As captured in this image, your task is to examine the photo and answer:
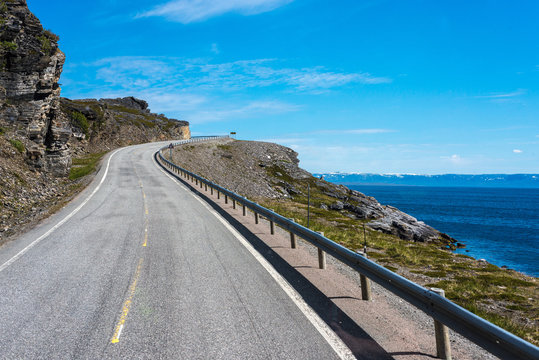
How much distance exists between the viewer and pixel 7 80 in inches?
1114

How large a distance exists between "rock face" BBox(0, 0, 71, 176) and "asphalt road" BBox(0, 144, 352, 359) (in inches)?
823

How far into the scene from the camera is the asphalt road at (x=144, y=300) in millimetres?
4832

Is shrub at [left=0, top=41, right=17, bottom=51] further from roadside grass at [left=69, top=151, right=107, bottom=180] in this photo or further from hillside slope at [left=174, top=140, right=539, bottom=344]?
hillside slope at [left=174, top=140, right=539, bottom=344]

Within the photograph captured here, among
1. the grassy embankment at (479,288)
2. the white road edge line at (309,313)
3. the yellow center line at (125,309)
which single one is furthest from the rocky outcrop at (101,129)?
the grassy embankment at (479,288)

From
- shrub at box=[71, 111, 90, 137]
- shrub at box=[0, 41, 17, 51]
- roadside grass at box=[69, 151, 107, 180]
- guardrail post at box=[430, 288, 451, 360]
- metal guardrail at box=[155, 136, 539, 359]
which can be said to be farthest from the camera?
shrub at box=[71, 111, 90, 137]

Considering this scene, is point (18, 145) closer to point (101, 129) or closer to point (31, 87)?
point (31, 87)

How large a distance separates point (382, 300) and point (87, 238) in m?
9.22

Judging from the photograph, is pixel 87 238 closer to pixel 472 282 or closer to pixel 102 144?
pixel 472 282

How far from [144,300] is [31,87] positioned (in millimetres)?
31069

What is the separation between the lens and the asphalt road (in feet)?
15.9

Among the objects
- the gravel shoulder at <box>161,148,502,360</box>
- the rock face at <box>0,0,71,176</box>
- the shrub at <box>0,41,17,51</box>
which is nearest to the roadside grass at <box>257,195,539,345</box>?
the gravel shoulder at <box>161,148,502,360</box>

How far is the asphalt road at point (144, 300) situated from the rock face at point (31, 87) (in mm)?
20904

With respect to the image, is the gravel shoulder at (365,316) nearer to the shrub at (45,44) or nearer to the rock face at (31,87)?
the rock face at (31,87)

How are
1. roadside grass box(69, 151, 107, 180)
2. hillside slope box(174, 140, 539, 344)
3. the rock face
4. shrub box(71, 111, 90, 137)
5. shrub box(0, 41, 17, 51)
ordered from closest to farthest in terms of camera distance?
hillside slope box(174, 140, 539, 344)
shrub box(0, 41, 17, 51)
the rock face
roadside grass box(69, 151, 107, 180)
shrub box(71, 111, 90, 137)
